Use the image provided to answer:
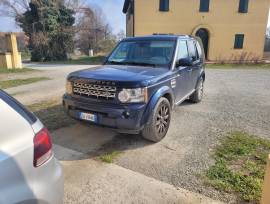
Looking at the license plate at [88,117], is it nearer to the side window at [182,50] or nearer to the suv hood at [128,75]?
the suv hood at [128,75]

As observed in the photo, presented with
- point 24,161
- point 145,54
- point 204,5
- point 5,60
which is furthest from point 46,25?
point 24,161

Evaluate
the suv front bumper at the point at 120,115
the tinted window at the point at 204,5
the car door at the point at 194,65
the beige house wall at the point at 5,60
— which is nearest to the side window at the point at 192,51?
the car door at the point at 194,65

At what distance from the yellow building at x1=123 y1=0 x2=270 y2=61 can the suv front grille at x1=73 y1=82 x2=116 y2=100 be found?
1827cm

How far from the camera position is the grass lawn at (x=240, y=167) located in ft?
9.07

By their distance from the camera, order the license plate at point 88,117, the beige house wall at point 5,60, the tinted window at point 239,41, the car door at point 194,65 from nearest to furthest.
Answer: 1. the license plate at point 88,117
2. the car door at point 194,65
3. the beige house wall at point 5,60
4. the tinted window at point 239,41

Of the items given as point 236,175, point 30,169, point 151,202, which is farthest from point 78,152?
point 236,175

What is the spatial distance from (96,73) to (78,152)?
4.51ft

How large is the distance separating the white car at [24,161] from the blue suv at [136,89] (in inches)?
65.9

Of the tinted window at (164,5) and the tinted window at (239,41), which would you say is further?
the tinted window at (239,41)

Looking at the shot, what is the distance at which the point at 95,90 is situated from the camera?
3648 mm

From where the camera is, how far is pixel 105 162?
3.39 meters

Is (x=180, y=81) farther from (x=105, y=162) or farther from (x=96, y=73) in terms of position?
(x=105, y=162)

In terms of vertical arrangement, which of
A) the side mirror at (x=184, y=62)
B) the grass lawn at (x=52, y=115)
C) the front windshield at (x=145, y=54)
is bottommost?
the grass lawn at (x=52, y=115)

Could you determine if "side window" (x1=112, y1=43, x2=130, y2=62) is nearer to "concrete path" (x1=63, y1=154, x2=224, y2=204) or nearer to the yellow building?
"concrete path" (x1=63, y1=154, x2=224, y2=204)
